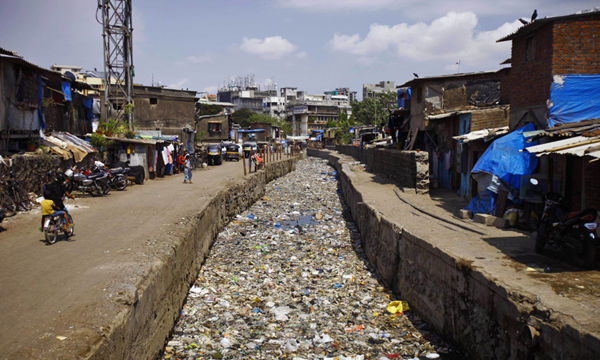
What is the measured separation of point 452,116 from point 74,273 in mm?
14576

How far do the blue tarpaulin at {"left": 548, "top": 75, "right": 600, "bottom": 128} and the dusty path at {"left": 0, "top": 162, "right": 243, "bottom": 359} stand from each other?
9238 millimetres

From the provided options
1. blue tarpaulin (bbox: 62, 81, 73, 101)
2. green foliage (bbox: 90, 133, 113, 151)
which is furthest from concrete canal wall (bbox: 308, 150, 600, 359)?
blue tarpaulin (bbox: 62, 81, 73, 101)

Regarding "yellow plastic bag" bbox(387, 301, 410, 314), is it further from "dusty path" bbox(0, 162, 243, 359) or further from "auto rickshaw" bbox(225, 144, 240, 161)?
"auto rickshaw" bbox(225, 144, 240, 161)

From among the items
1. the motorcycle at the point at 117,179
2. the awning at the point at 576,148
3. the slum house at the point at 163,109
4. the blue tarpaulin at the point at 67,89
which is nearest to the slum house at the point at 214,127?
the slum house at the point at 163,109

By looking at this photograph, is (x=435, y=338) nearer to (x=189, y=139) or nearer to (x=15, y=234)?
(x=15, y=234)

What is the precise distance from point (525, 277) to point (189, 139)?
33.4 m

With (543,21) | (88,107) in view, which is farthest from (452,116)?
(88,107)

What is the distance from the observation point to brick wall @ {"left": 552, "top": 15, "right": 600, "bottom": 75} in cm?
1103

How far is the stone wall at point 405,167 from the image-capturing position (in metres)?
16.7

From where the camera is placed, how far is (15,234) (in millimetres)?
9805

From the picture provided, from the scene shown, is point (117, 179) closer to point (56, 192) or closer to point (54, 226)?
point (56, 192)

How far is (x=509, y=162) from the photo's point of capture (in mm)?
10883

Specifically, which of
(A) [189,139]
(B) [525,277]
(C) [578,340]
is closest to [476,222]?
(B) [525,277]

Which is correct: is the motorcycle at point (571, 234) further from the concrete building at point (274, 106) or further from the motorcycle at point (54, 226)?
the concrete building at point (274, 106)
